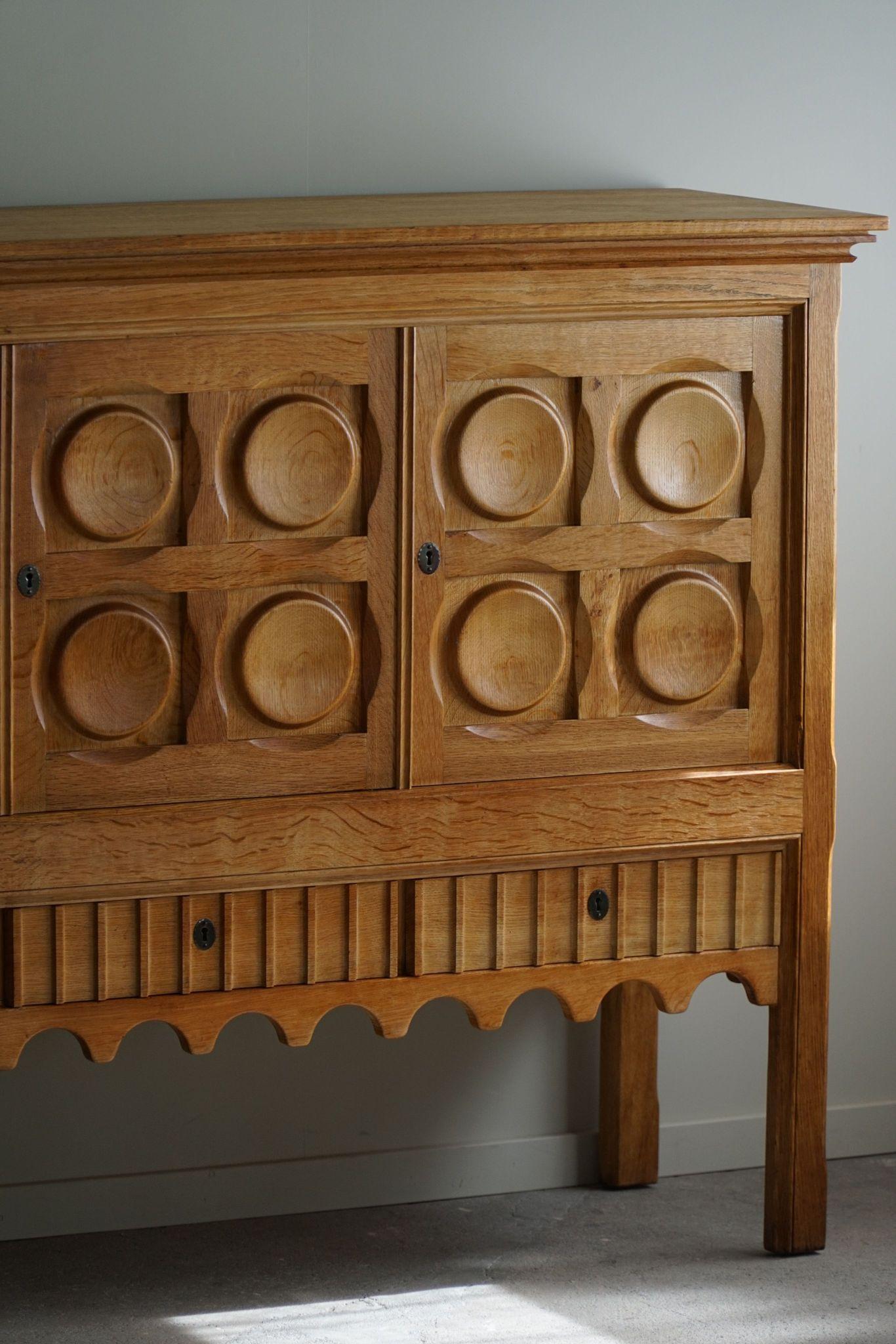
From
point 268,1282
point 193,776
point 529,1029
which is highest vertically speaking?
point 193,776

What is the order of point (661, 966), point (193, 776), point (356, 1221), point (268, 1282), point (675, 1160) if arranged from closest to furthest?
1. point (193, 776)
2. point (661, 966)
3. point (268, 1282)
4. point (356, 1221)
5. point (675, 1160)

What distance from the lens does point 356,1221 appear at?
263 cm

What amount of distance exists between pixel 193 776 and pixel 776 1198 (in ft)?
3.51

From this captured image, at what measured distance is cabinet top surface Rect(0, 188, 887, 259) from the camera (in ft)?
6.42

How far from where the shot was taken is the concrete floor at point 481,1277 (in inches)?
89.7

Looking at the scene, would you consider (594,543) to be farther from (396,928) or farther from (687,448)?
(396,928)

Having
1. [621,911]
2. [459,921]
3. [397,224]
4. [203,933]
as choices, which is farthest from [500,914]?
[397,224]

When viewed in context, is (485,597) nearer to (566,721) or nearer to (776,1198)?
(566,721)

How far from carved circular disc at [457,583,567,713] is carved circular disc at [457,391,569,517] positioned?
11cm

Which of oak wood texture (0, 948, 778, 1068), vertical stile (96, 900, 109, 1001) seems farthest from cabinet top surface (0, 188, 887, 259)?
oak wood texture (0, 948, 778, 1068)

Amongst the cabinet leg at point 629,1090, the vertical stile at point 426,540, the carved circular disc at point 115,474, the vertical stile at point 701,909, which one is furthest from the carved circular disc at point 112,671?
the cabinet leg at point 629,1090

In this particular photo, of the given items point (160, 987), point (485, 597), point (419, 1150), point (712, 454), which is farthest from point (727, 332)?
point (419, 1150)

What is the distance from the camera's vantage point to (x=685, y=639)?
2.21 m

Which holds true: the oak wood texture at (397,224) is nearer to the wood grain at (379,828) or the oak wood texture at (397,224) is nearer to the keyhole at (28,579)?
the keyhole at (28,579)
